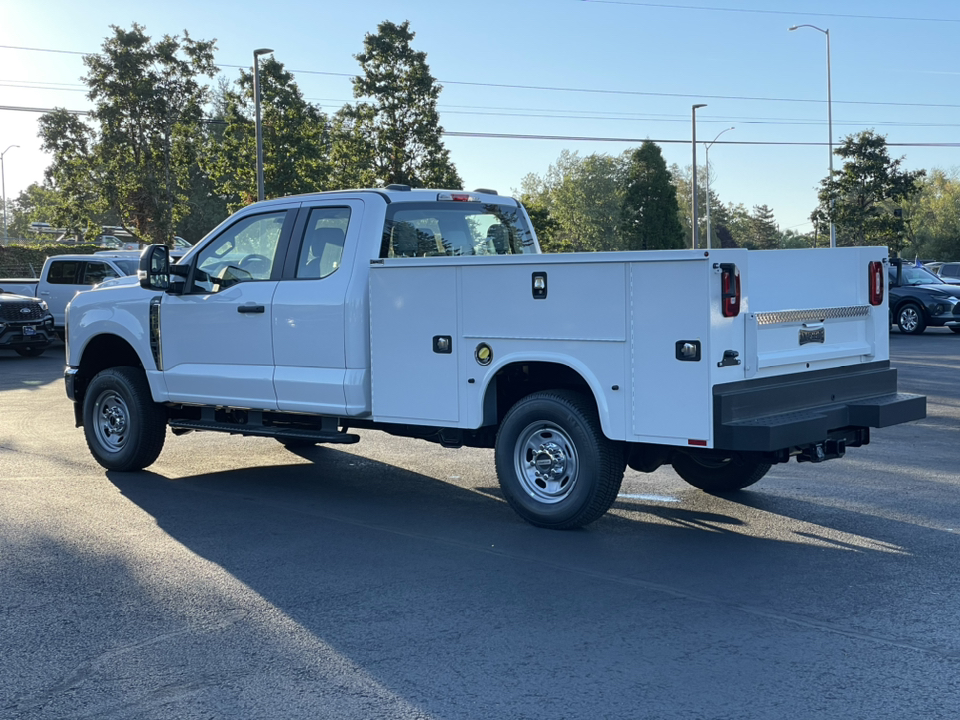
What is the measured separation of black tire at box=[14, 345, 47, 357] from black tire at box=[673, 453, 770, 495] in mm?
18642

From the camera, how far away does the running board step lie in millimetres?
8242

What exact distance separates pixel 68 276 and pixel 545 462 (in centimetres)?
2153

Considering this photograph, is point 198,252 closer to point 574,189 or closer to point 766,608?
point 766,608

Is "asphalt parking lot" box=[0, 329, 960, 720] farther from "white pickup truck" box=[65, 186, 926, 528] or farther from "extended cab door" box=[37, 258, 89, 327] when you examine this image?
"extended cab door" box=[37, 258, 89, 327]

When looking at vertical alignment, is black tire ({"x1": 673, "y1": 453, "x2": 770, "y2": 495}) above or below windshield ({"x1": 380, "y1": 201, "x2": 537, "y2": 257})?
below

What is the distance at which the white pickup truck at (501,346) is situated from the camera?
6.59m

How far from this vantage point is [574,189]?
365ft

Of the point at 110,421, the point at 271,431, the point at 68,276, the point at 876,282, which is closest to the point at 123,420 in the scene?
the point at 110,421

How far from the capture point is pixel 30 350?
24.2m

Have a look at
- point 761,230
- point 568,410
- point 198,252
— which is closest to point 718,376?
point 568,410

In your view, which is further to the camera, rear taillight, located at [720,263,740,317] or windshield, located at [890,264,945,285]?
windshield, located at [890,264,945,285]

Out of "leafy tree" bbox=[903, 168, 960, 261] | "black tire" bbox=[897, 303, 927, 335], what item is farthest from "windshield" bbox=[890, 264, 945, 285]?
"leafy tree" bbox=[903, 168, 960, 261]

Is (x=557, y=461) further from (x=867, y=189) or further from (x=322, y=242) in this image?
(x=867, y=189)

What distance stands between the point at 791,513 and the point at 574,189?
105332 millimetres
